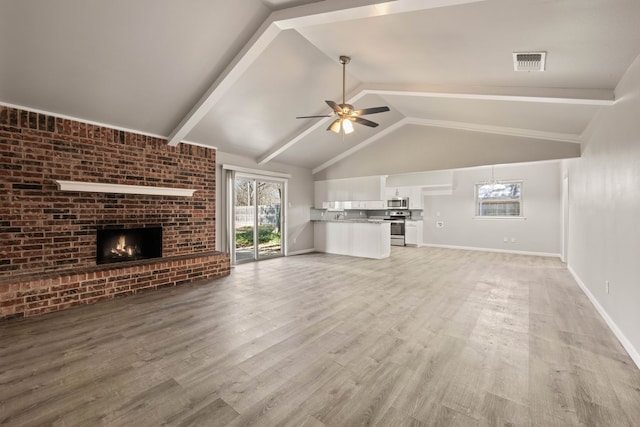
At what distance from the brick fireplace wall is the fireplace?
10cm

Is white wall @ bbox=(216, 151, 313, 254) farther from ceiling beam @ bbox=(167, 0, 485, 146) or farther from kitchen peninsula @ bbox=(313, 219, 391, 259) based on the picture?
ceiling beam @ bbox=(167, 0, 485, 146)

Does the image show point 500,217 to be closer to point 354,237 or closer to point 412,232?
point 412,232

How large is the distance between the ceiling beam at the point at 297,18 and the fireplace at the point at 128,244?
7.17 feet

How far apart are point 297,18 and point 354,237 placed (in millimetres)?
5578

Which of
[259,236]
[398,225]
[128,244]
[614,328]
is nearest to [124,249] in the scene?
[128,244]

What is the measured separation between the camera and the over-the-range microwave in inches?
361

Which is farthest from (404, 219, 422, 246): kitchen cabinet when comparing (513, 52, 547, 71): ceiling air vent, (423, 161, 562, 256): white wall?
(513, 52, 547, 71): ceiling air vent

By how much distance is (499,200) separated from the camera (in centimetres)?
820

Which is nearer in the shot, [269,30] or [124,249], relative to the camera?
[269,30]

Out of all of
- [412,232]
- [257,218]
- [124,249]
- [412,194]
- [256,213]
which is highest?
[412,194]

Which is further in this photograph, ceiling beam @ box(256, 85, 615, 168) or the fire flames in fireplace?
the fire flames in fireplace

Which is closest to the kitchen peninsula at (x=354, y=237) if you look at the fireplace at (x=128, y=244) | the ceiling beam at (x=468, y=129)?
the ceiling beam at (x=468, y=129)

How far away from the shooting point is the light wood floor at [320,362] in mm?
1699

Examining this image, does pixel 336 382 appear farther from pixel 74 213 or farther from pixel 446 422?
pixel 74 213
